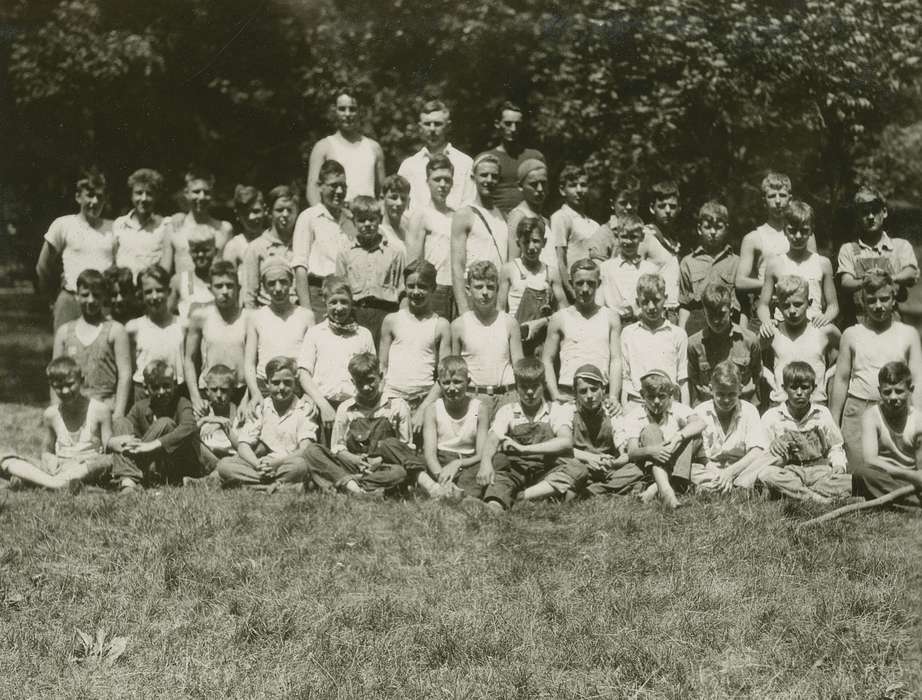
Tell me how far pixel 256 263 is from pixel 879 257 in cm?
438

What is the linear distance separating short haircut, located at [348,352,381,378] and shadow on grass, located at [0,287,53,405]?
517 centimetres

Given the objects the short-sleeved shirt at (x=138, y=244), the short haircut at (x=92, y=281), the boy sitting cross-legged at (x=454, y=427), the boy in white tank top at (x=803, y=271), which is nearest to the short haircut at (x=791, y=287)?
the boy in white tank top at (x=803, y=271)

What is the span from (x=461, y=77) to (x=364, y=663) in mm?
9236

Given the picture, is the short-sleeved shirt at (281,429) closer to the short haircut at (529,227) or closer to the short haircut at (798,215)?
the short haircut at (529,227)

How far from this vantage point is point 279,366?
772cm

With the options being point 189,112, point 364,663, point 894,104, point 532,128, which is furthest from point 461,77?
point 364,663

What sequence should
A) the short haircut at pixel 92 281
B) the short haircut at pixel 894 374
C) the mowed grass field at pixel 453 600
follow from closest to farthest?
the mowed grass field at pixel 453 600
the short haircut at pixel 894 374
the short haircut at pixel 92 281

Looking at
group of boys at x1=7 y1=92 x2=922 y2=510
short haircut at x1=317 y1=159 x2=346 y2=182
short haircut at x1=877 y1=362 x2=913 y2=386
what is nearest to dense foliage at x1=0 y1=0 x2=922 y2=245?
group of boys at x1=7 y1=92 x2=922 y2=510

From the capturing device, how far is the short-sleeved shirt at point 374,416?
760 cm

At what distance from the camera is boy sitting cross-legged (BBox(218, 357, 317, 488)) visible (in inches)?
293

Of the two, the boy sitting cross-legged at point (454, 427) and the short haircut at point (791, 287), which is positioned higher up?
the short haircut at point (791, 287)

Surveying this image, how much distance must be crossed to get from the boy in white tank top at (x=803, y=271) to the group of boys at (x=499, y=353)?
0.01 meters

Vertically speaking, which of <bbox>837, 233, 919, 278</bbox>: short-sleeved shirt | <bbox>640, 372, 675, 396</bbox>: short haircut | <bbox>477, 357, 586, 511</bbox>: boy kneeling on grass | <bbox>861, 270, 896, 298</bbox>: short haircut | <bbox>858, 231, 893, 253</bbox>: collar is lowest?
<bbox>477, 357, 586, 511</bbox>: boy kneeling on grass

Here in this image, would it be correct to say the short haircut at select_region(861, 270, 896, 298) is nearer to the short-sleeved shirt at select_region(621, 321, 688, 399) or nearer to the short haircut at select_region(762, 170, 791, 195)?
the short haircut at select_region(762, 170, 791, 195)
